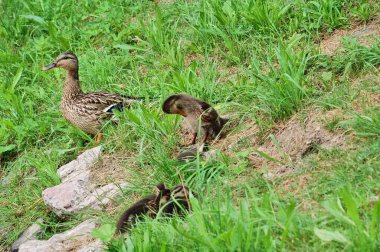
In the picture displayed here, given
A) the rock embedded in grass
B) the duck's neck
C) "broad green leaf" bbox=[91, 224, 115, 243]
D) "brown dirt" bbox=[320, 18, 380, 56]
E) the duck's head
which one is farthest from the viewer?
the duck's head

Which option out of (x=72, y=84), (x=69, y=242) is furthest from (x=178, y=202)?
(x=72, y=84)

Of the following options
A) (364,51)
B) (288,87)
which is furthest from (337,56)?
(288,87)

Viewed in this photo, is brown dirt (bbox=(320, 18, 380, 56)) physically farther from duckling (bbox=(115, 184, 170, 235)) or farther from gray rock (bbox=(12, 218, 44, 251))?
gray rock (bbox=(12, 218, 44, 251))

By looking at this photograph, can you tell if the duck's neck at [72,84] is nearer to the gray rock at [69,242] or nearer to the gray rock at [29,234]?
the gray rock at [29,234]

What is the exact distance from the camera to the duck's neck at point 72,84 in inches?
356

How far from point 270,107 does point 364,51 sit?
3.43ft

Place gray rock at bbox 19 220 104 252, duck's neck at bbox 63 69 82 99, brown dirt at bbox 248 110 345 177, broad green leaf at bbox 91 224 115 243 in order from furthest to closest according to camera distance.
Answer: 1. duck's neck at bbox 63 69 82 99
2. gray rock at bbox 19 220 104 252
3. brown dirt at bbox 248 110 345 177
4. broad green leaf at bbox 91 224 115 243

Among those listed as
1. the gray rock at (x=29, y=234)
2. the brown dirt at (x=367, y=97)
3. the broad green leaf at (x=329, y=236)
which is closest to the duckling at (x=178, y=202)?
the broad green leaf at (x=329, y=236)

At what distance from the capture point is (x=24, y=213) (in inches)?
319

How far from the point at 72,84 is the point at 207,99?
1862 mm

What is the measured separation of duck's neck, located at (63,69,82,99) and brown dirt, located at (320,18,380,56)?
108 inches

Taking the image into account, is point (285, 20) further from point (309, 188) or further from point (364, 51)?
point (309, 188)

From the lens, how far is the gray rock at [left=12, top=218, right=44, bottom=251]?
7626mm

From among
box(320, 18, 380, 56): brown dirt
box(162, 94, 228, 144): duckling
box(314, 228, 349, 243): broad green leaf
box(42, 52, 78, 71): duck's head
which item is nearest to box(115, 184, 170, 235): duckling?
box(162, 94, 228, 144): duckling
